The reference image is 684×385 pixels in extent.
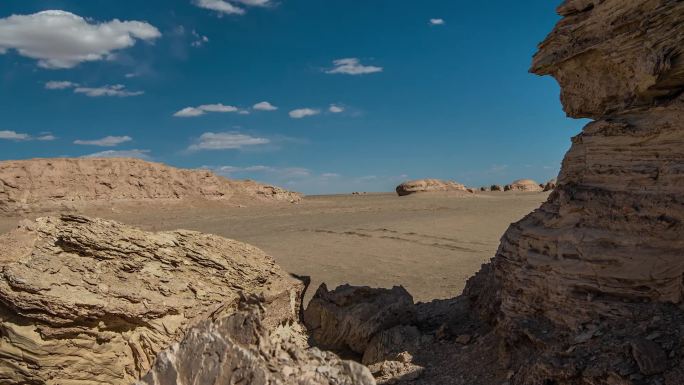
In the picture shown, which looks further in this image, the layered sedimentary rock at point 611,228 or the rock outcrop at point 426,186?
the rock outcrop at point 426,186

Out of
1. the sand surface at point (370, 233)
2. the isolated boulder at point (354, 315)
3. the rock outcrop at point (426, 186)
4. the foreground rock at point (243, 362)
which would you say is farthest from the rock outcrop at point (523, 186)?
the foreground rock at point (243, 362)

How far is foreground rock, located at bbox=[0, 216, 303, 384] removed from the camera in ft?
15.2

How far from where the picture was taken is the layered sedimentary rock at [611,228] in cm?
379

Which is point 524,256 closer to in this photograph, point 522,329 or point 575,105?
point 522,329

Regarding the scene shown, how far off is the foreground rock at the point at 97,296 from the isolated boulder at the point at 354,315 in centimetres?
111

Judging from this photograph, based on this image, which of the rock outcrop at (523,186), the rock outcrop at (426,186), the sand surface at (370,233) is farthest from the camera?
the rock outcrop at (523,186)

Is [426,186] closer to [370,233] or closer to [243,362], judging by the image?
[370,233]

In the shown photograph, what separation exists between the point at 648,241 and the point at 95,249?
5075 millimetres

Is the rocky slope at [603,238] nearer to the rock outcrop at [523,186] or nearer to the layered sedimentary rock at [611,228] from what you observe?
the layered sedimentary rock at [611,228]

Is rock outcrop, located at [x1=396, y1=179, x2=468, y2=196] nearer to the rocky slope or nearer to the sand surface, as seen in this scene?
the sand surface

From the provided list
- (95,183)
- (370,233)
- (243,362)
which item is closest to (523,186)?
(370,233)

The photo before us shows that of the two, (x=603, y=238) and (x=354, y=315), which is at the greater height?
(x=603, y=238)

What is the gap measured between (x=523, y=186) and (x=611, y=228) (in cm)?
4667

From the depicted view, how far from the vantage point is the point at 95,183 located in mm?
25922
